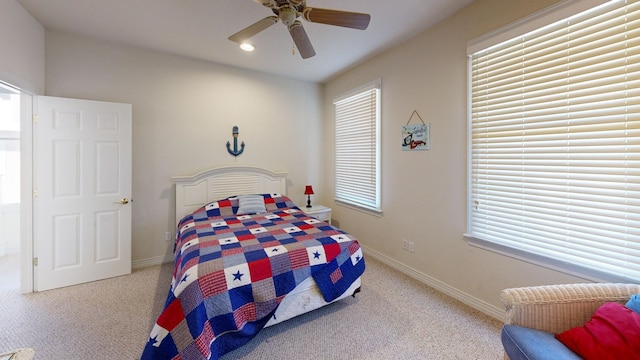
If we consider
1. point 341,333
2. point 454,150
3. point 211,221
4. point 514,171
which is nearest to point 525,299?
point 514,171

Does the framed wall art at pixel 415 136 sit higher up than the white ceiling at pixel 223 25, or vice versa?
the white ceiling at pixel 223 25

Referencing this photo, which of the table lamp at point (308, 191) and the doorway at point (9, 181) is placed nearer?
the doorway at point (9, 181)

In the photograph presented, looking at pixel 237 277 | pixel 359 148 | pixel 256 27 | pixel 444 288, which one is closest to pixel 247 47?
pixel 256 27

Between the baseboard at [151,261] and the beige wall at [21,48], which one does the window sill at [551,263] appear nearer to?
the baseboard at [151,261]

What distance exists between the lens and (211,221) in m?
2.89

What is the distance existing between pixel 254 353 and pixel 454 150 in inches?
96.9

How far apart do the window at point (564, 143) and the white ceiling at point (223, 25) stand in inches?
34.3

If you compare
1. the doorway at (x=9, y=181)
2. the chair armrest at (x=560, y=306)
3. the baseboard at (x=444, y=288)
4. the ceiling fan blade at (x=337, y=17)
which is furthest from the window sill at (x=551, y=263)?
the doorway at (x=9, y=181)

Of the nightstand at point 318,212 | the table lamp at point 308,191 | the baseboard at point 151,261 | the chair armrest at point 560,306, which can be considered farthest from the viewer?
the table lamp at point 308,191

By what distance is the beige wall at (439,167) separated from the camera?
217 cm

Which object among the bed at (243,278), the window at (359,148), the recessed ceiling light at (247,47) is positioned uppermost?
the recessed ceiling light at (247,47)

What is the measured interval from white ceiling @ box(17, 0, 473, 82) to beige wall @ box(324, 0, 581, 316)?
0.83 ft

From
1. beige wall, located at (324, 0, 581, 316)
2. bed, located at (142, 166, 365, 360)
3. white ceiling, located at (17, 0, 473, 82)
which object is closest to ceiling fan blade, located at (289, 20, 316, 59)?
white ceiling, located at (17, 0, 473, 82)

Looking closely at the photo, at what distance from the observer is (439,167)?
8.63 feet
